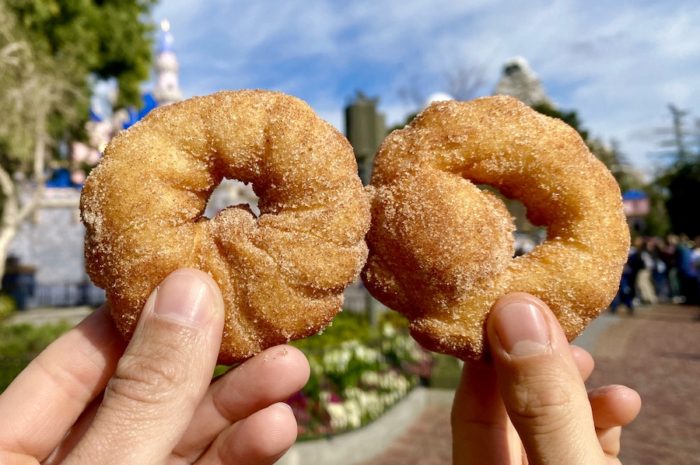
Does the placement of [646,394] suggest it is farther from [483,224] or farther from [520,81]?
[520,81]

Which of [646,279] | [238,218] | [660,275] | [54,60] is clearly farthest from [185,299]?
[660,275]

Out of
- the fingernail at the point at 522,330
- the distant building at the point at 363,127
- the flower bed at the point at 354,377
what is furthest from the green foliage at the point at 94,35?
the fingernail at the point at 522,330

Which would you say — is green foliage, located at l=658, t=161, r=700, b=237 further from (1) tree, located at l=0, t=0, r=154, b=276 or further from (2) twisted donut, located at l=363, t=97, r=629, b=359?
(2) twisted donut, located at l=363, t=97, r=629, b=359

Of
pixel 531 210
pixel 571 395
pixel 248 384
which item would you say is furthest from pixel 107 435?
pixel 531 210

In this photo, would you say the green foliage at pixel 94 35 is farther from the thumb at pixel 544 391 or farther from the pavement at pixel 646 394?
the thumb at pixel 544 391

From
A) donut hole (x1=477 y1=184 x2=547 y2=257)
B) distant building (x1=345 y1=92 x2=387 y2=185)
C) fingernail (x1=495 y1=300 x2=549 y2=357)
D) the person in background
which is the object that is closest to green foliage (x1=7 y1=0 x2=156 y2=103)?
distant building (x1=345 y1=92 x2=387 y2=185)
